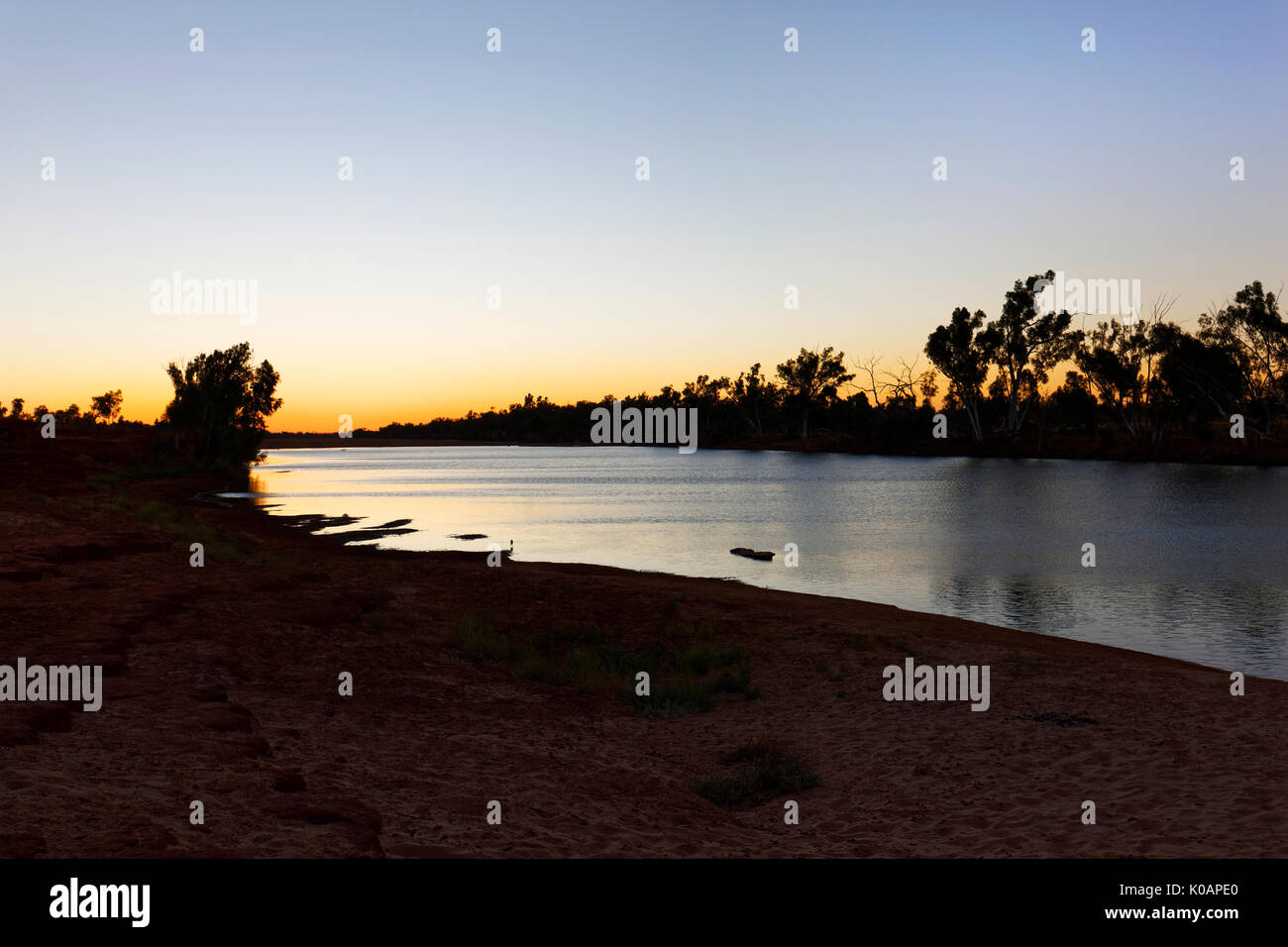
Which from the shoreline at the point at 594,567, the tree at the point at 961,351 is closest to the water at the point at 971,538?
the shoreline at the point at 594,567

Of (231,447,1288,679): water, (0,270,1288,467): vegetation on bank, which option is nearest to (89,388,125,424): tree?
(0,270,1288,467): vegetation on bank

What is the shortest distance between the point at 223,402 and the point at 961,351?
392 feet

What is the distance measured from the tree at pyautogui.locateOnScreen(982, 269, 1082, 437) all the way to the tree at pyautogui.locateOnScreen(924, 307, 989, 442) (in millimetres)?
2722

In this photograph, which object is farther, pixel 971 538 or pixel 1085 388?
pixel 1085 388

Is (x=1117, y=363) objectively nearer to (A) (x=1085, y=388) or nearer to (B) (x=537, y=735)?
(A) (x=1085, y=388)

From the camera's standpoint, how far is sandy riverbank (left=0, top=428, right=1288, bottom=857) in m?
8.62

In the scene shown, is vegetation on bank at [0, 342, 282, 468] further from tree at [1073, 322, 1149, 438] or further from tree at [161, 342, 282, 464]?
tree at [1073, 322, 1149, 438]

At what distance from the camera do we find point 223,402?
99250 mm

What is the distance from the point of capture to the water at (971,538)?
27891 millimetres

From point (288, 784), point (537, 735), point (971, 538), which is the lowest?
point (971, 538)

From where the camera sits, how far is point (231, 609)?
1833cm

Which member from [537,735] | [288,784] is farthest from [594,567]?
[288,784]

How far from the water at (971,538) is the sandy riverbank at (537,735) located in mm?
6733

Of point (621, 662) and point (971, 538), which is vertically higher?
point (621, 662)
